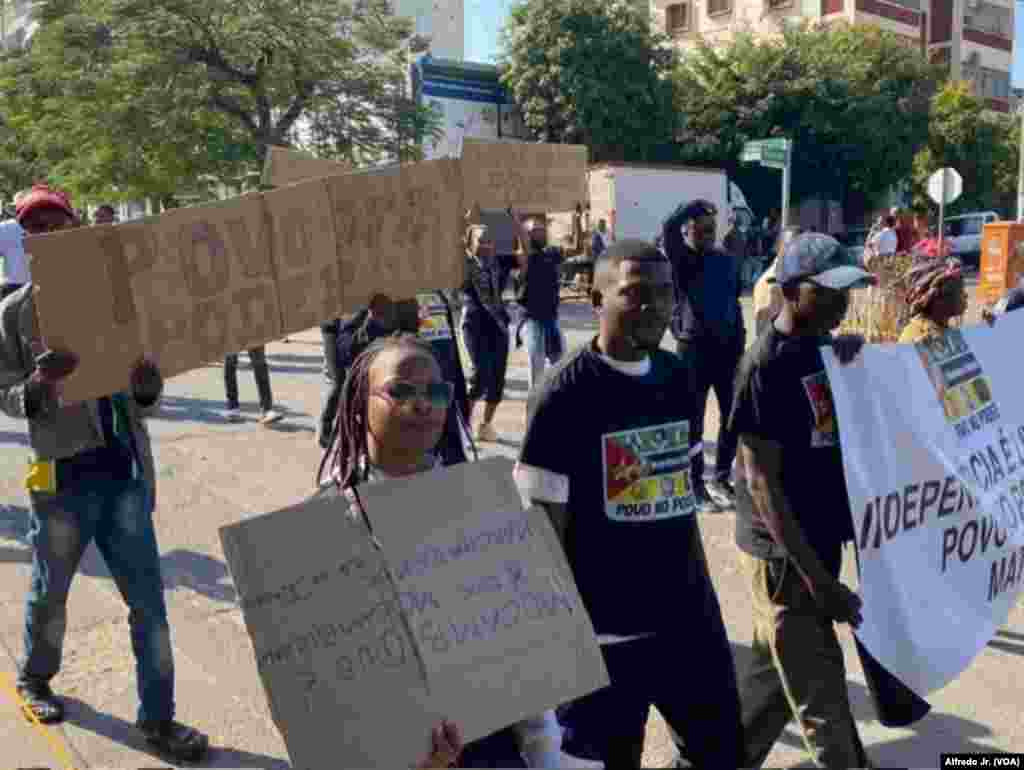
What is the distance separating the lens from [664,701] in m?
2.77

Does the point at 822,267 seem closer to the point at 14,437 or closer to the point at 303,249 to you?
the point at 303,249

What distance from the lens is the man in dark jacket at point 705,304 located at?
6.36 m

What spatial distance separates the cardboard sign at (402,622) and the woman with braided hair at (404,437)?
14 centimetres

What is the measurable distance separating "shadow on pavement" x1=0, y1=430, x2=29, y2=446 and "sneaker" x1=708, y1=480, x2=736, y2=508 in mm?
5628

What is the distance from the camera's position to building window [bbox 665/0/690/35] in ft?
147

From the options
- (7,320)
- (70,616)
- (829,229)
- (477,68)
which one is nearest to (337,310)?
(7,320)

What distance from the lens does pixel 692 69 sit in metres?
33.3

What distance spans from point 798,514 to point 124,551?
225cm

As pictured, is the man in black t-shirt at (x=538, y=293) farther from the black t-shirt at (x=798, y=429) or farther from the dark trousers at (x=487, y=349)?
the black t-shirt at (x=798, y=429)

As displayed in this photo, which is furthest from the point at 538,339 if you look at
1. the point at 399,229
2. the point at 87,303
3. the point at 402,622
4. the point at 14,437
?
the point at 402,622

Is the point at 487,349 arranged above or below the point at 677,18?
below

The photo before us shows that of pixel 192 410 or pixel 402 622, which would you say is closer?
pixel 402 622

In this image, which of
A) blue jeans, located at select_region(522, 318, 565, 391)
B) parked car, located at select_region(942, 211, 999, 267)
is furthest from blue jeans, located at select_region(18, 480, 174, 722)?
parked car, located at select_region(942, 211, 999, 267)

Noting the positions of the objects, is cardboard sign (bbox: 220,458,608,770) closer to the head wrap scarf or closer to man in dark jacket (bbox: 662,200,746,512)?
the head wrap scarf
